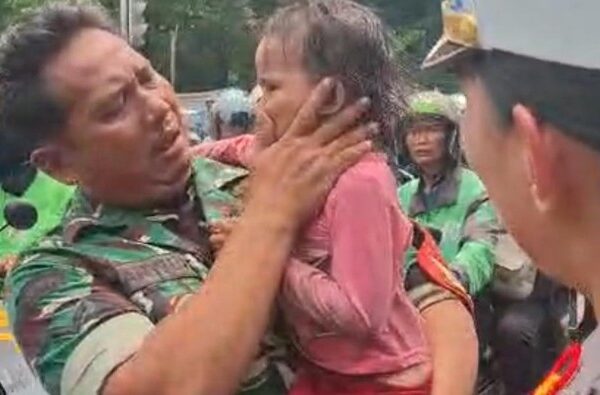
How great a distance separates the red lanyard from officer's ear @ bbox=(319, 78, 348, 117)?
28.5 inches

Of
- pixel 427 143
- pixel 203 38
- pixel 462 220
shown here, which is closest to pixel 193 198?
pixel 462 220

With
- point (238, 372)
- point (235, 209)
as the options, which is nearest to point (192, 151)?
point (235, 209)

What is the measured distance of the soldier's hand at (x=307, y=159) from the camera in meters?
2.26

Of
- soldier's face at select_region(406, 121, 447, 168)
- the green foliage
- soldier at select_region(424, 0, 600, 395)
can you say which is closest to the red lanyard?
soldier at select_region(424, 0, 600, 395)

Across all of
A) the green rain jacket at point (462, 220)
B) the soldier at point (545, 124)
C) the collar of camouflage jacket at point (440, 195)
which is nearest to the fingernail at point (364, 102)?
the soldier at point (545, 124)

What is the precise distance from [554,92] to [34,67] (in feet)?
4.38

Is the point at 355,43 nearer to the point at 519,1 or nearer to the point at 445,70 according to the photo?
the point at 445,70

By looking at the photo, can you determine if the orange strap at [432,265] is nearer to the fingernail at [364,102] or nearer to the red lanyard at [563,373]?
the fingernail at [364,102]

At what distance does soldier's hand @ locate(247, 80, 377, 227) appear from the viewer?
2.26 metres

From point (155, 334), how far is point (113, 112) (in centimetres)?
45

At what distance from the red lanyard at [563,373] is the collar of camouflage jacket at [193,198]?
0.89 metres

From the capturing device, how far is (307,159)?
2260mm

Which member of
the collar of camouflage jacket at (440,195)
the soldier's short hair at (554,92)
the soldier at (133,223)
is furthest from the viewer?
the collar of camouflage jacket at (440,195)

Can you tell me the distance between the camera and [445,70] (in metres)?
1.53
